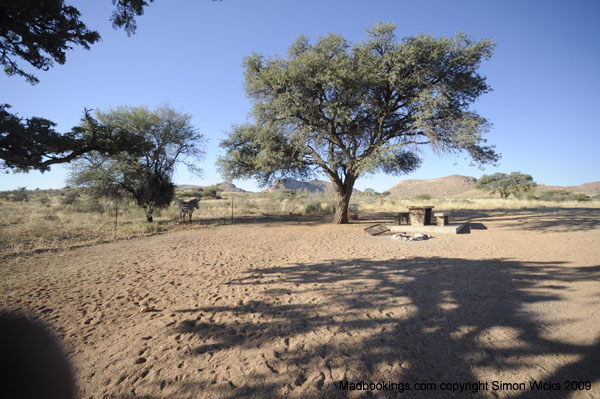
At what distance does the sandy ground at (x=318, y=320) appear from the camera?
2404 mm

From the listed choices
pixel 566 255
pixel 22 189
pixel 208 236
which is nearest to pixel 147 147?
pixel 208 236

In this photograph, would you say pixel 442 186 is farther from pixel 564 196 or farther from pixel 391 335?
pixel 391 335

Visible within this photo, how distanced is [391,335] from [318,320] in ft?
3.29

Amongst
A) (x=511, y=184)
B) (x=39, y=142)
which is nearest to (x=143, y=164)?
(x=39, y=142)

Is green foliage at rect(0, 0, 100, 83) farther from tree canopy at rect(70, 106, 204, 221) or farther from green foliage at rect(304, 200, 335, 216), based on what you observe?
green foliage at rect(304, 200, 335, 216)

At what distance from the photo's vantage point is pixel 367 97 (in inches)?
460

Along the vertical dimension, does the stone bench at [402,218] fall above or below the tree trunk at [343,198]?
below

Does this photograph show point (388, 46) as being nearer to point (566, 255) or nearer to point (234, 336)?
point (566, 255)

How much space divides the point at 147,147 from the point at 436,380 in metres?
13.4

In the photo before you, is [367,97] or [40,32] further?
[367,97]

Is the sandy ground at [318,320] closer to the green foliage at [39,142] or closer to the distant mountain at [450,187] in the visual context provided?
the green foliage at [39,142]

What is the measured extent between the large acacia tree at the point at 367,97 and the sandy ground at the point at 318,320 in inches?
240

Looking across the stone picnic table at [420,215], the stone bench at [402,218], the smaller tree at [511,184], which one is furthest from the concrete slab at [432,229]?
the smaller tree at [511,184]

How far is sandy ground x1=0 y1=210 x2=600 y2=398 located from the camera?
240cm
